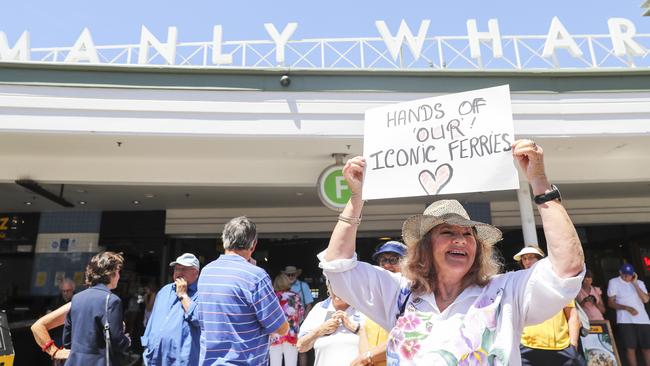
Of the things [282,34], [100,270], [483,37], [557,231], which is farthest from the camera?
[483,37]

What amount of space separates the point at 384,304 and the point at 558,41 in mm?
5973

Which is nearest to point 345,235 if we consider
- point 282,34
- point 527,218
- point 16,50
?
point 282,34

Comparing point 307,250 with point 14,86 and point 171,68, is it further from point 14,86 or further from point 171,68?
point 14,86

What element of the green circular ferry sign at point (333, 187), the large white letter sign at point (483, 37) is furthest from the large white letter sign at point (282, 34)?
the large white letter sign at point (483, 37)

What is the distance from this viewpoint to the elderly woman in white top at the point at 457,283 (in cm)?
137

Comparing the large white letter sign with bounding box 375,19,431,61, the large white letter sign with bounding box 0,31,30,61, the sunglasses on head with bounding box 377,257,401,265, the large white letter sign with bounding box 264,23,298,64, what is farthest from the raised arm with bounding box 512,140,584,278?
the large white letter sign with bounding box 0,31,30,61

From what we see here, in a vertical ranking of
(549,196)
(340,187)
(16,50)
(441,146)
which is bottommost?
(549,196)

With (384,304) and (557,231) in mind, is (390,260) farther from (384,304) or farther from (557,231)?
(557,231)

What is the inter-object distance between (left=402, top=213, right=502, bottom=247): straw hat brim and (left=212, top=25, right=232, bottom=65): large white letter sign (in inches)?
191

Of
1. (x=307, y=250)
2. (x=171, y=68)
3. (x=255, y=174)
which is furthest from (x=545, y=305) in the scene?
(x=307, y=250)

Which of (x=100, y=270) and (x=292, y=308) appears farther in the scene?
(x=292, y=308)

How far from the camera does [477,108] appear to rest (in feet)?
6.08

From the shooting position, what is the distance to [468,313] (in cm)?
148

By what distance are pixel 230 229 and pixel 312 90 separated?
135 inches
